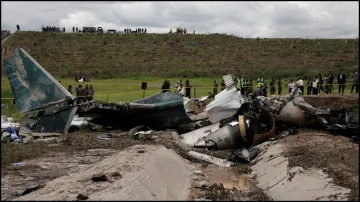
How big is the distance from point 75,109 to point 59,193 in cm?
765

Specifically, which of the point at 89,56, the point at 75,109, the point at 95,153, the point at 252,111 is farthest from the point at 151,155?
the point at 89,56

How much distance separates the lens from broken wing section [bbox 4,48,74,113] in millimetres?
14297

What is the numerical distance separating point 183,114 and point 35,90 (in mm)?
4956

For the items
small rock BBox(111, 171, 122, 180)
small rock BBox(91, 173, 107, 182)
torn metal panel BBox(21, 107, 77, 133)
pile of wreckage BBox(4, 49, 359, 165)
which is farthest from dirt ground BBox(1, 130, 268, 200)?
small rock BBox(111, 171, 122, 180)

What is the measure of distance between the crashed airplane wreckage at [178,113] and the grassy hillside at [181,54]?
87.3 ft

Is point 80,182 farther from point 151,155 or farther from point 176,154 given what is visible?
point 176,154

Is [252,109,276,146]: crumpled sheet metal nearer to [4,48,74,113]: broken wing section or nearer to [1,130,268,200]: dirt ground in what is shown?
[1,130,268,200]: dirt ground

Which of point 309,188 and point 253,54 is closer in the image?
point 309,188

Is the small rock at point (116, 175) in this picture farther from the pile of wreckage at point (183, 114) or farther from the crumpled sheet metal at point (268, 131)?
the crumpled sheet metal at point (268, 131)

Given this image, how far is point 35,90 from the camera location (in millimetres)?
14297

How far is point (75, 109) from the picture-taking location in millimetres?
14305

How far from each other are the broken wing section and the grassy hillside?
1108 inches

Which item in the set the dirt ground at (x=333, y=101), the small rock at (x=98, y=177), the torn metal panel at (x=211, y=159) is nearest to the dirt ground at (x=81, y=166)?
the torn metal panel at (x=211, y=159)

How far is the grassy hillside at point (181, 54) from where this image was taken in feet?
151
